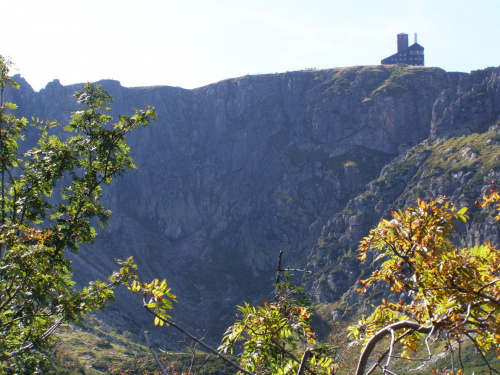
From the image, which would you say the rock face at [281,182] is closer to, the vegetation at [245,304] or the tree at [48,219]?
the tree at [48,219]

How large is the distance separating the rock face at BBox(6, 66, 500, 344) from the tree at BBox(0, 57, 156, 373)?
125 meters

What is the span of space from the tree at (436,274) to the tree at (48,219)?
20.2 feet

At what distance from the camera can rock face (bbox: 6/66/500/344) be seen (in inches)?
5655

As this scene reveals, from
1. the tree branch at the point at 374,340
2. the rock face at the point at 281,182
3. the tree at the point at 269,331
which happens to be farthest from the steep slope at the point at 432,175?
the tree branch at the point at 374,340

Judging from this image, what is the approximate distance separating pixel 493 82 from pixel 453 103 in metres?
13.7

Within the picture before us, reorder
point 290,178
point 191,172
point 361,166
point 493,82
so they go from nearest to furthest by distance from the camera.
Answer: point 493,82 < point 361,166 < point 290,178 < point 191,172

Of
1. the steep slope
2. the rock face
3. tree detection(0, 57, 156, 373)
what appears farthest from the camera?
the rock face

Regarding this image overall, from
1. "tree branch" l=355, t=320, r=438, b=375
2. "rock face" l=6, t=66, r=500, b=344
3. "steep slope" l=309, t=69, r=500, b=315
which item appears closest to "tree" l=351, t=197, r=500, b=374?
"tree branch" l=355, t=320, r=438, b=375

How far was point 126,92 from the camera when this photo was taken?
198875 mm

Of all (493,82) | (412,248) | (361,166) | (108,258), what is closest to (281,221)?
(361,166)

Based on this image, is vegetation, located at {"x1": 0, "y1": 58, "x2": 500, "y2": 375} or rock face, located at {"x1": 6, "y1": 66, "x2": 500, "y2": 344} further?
rock face, located at {"x1": 6, "y1": 66, "x2": 500, "y2": 344}

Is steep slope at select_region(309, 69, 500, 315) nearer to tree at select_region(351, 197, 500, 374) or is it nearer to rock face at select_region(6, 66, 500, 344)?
rock face at select_region(6, 66, 500, 344)

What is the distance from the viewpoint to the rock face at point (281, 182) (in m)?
144

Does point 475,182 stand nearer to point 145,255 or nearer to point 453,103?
point 453,103
